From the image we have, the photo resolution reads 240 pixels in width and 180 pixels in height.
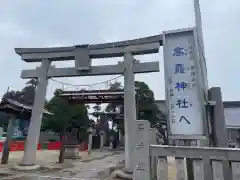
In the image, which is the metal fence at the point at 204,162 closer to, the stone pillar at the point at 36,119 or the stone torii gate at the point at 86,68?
the stone torii gate at the point at 86,68

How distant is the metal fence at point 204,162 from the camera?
148 inches

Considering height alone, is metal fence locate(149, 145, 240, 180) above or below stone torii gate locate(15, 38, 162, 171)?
below

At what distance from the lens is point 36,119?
11359 millimetres

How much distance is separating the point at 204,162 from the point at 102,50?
27.0 feet

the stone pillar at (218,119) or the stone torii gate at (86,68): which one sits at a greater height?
the stone torii gate at (86,68)

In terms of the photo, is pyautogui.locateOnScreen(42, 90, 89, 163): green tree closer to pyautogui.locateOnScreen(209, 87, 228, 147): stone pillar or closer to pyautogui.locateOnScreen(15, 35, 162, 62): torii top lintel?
pyautogui.locateOnScreen(15, 35, 162, 62): torii top lintel

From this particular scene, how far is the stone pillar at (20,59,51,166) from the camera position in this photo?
11.0m

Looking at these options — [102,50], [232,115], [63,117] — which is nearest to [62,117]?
[63,117]

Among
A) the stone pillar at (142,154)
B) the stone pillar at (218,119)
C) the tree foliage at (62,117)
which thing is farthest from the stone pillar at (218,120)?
the tree foliage at (62,117)

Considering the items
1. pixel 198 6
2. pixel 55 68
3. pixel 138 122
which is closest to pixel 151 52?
pixel 198 6

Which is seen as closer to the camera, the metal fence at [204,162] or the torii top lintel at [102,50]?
the metal fence at [204,162]

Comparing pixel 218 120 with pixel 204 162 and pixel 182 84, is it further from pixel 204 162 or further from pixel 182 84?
pixel 204 162

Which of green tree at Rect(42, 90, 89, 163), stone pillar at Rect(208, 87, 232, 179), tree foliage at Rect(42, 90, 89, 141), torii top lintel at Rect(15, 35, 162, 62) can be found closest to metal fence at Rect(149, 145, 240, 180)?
stone pillar at Rect(208, 87, 232, 179)

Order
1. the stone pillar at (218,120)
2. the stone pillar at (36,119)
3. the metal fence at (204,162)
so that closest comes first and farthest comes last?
the metal fence at (204,162), the stone pillar at (218,120), the stone pillar at (36,119)
